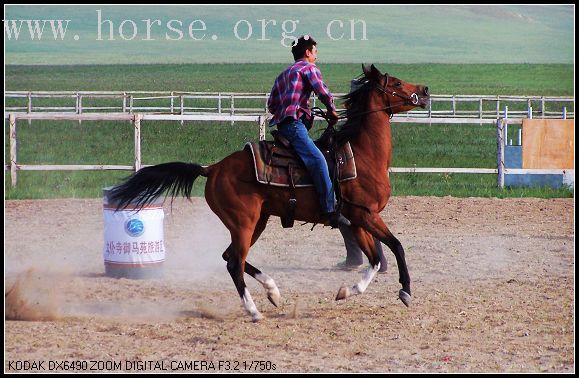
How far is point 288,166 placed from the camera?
8.48 metres

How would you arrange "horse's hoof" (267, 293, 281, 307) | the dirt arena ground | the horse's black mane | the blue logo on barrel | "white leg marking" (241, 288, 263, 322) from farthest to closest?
1. the blue logo on barrel
2. the horse's black mane
3. "horse's hoof" (267, 293, 281, 307)
4. "white leg marking" (241, 288, 263, 322)
5. the dirt arena ground

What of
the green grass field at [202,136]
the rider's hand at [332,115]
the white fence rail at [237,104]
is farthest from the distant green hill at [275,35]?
the rider's hand at [332,115]

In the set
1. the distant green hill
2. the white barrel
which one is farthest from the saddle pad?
the distant green hill

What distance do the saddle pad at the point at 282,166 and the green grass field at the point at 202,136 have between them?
0.72m

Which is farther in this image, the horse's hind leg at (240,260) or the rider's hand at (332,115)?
the rider's hand at (332,115)

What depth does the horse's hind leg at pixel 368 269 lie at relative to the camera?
841cm

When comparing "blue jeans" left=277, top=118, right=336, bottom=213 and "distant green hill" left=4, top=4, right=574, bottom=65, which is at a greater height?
"distant green hill" left=4, top=4, right=574, bottom=65

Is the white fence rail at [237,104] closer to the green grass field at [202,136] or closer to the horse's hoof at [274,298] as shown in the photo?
the green grass field at [202,136]

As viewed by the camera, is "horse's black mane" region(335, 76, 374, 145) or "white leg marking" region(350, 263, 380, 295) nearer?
"white leg marking" region(350, 263, 380, 295)

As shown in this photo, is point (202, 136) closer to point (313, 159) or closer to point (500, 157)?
point (500, 157)

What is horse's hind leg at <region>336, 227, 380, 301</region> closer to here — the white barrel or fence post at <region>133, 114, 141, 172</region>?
the white barrel

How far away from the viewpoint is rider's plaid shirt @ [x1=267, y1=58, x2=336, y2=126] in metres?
8.26

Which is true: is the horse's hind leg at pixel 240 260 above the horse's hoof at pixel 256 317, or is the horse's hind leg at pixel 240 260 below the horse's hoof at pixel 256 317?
above

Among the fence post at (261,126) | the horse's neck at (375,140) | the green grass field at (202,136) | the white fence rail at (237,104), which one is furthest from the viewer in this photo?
the white fence rail at (237,104)
